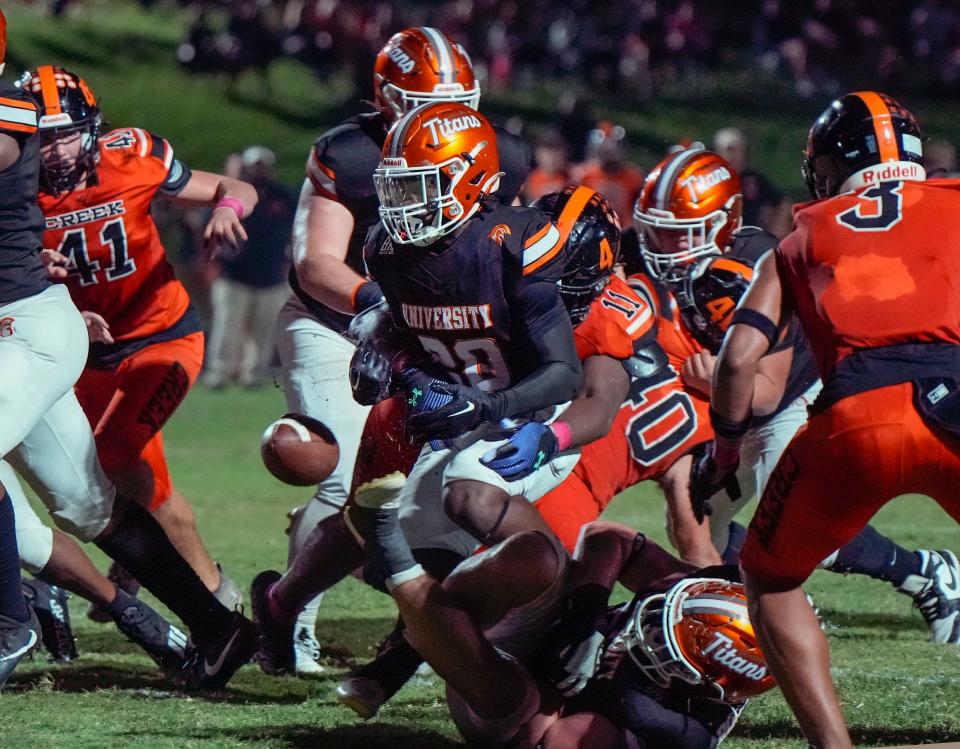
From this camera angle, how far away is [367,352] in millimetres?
3916

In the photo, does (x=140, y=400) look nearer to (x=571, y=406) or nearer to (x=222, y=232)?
(x=222, y=232)

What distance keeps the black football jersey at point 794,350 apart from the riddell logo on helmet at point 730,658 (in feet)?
6.20

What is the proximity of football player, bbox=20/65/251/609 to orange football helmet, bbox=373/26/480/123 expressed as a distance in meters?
0.59

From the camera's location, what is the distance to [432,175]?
3779mm

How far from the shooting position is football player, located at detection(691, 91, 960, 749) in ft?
10.5

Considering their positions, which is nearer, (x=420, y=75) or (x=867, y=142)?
(x=867, y=142)

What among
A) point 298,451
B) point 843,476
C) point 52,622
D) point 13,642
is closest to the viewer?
point 843,476

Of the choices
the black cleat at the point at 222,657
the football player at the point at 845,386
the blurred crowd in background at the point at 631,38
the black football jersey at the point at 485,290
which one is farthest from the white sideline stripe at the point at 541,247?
the blurred crowd in background at the point at 631,38

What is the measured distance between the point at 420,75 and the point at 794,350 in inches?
63.4

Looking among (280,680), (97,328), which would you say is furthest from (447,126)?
(280,680)

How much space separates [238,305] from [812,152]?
32.7 feet

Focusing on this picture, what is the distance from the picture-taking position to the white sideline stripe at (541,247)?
3768 millimetres

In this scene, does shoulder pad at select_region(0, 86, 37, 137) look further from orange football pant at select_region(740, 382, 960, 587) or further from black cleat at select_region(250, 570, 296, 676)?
orange football pant at select_region(740, 382, 960, 587)

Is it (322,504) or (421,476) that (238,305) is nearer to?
(322,504)
